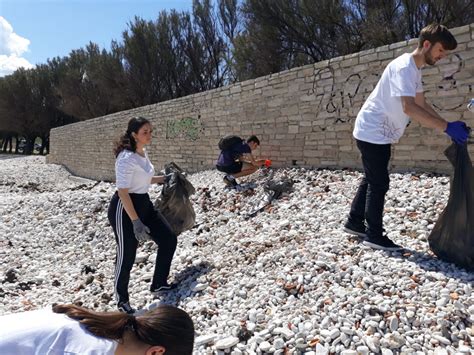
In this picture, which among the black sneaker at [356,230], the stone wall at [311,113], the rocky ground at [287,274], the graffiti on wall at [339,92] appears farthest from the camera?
the graffiti on wall at [339,92]

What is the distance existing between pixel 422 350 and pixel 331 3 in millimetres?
13649

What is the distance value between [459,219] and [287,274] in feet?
4.67

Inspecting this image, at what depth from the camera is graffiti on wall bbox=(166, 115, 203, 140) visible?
453 inches

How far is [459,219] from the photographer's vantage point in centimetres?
312

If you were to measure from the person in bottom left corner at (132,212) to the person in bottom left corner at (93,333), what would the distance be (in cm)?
200

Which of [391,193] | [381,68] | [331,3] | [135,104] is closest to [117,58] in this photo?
[135,104]

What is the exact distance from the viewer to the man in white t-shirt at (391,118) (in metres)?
3.17

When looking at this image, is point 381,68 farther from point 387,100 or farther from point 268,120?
point 387,100

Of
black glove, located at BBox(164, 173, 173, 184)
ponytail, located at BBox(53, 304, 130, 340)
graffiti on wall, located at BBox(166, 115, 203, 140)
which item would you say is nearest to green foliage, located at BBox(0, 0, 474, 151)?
graffiti on wall, located at BBox(166, 115, 203, 140)

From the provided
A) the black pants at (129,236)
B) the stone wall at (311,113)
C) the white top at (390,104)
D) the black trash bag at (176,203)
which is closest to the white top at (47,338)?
the black pants at (129,236)

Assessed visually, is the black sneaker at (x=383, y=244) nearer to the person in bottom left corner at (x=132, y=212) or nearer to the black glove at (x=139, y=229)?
the person in bottom left corner at (x=132, y=212)

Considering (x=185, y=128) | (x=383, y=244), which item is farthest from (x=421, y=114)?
(x=185, y=128)

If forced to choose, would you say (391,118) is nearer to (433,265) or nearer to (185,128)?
(433,265)

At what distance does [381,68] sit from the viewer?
6680 millimetres
